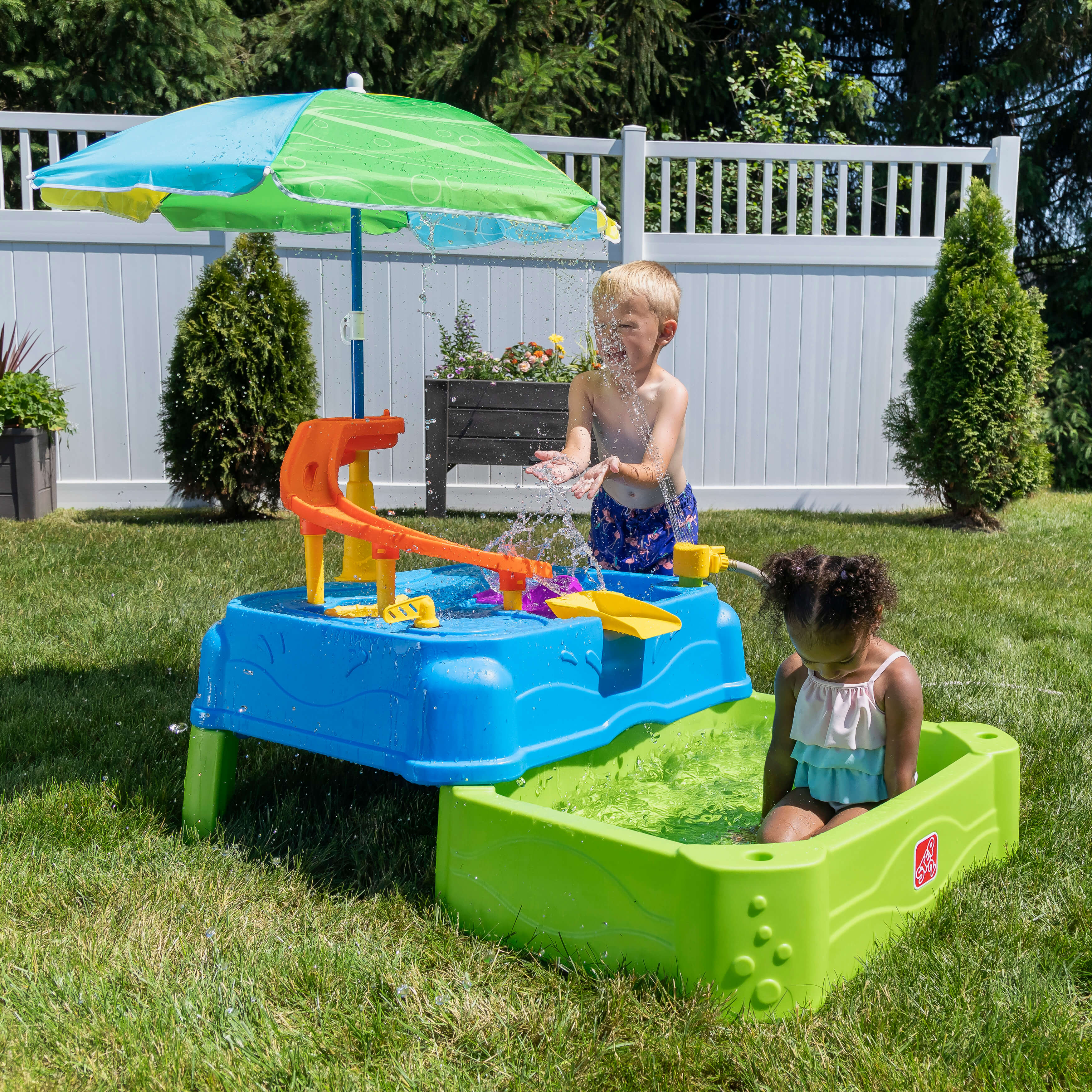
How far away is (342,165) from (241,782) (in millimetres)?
1521

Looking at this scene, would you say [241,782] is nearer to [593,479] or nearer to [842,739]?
[593,479]

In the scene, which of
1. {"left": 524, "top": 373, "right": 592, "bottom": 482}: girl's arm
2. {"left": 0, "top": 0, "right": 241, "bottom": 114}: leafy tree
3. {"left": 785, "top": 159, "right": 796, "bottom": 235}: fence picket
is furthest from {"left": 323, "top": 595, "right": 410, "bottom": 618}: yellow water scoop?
{"left": 0, "top": 0, "right": 241, "bottom": 114}: leafy tree

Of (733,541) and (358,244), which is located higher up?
(358,244)

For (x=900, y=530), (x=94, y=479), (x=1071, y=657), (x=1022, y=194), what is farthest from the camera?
(x=1022, y=194)

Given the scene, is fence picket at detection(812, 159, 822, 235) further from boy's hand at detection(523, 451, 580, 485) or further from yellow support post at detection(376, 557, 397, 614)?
yellow support post at detection(376, 557, 397, 614)

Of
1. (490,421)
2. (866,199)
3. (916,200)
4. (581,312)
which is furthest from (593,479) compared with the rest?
(916,200)

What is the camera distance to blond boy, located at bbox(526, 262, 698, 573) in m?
3.12

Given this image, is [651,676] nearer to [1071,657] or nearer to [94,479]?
[1071,657]

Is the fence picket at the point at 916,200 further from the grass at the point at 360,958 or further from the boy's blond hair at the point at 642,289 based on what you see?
the boy's blond hair at the point at 642,289

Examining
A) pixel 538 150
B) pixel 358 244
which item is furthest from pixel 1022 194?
pixel 358 244

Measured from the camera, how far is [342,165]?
2.23 metres

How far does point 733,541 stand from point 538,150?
349 centimetres

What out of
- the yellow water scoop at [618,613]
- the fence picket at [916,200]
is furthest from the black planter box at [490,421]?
the yellow water scoop at [618,613]

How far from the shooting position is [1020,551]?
6.30 metres
